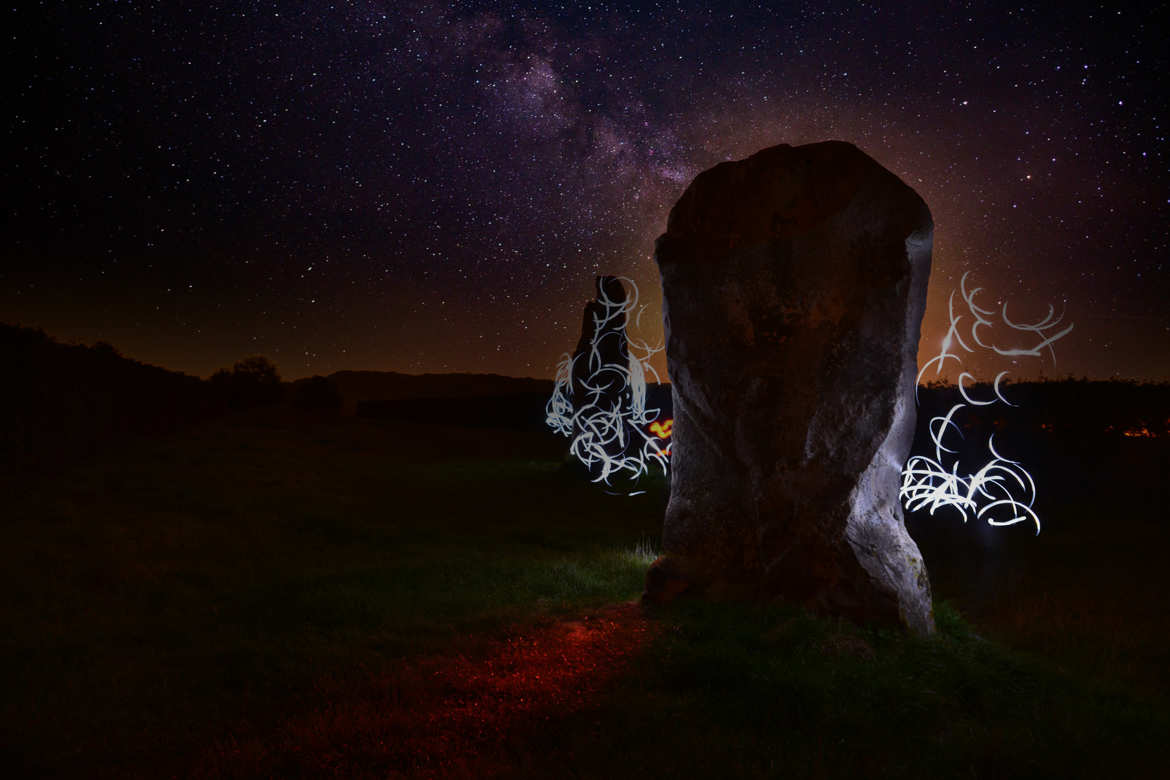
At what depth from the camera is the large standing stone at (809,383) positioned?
6.29 meters

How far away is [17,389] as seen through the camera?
21297 mm

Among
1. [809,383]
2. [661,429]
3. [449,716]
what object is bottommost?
[449,716]

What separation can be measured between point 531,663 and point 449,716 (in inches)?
39.1

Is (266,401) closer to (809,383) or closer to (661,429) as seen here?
(661,429)

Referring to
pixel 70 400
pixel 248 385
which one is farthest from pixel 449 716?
pixel 248 385

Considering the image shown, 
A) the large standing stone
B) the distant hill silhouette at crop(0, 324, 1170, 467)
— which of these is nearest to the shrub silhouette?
the distant hill silhouette at crop(0, 324, 1170, 467)

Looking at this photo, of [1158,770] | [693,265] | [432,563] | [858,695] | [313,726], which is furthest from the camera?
[432,563]

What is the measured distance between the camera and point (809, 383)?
21.1ft

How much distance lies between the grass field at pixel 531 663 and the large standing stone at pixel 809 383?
1.65ft

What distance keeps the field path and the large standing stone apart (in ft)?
4.70

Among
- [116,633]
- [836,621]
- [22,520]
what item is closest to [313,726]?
[116,633]

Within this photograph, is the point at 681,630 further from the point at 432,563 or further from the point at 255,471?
the point at 255,471

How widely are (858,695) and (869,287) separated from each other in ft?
11.8

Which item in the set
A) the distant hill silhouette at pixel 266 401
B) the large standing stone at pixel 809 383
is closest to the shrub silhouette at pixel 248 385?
the distant hill silhouette at pixel 266 401
